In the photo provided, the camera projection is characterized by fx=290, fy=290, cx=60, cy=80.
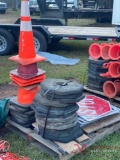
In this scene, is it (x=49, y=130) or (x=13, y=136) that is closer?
(x=49, y=130)

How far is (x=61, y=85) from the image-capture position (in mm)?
3211

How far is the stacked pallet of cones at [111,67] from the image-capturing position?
13.9ft

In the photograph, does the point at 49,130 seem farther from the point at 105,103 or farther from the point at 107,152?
the point at 105,103

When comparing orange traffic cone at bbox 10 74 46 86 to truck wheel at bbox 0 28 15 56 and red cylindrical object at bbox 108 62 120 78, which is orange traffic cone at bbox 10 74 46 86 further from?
truck wheel at bbox 0 28 15 56

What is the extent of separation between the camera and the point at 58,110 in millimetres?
3160

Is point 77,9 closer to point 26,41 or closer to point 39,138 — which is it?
point 26,41

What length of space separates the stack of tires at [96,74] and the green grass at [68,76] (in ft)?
3.19

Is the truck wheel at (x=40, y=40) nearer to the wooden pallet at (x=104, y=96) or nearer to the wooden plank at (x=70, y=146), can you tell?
the wooden pallet at (x=104, y=96)

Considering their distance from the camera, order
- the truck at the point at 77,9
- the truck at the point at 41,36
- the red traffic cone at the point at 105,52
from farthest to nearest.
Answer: the truck at the point at 77,9 → the truck at the point at 41,36 → the red traffic cone at the point at 105,52

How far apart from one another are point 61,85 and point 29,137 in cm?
79

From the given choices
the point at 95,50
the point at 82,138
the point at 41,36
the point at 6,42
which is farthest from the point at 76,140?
the point at 6,42

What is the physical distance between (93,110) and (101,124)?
260 mm

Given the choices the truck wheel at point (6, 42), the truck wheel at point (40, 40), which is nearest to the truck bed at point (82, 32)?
the truck wheel at point (40, 40)

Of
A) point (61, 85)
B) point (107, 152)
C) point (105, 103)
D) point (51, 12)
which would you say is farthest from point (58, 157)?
point (51, 12)
